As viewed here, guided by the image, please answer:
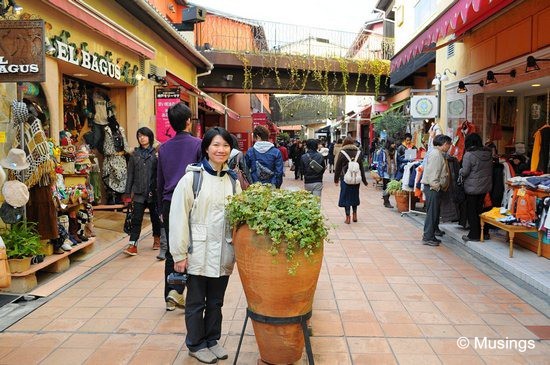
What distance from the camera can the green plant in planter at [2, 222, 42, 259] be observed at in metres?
5.07

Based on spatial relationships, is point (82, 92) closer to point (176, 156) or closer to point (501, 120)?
point (176, 156)

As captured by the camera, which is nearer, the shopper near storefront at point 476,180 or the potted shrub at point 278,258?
the potted shrub at point 278,258

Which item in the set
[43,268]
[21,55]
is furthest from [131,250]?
[21,55]

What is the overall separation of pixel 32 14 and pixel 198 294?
14.4ft

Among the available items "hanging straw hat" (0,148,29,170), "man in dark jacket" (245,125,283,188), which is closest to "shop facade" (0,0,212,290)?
"hanging straw hat" (0,148,29,170)

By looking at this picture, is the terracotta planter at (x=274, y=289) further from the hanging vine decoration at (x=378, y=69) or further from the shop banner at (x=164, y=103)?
the hanging vine decoration at (x=378, y=69)

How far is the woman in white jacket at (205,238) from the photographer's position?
3406 millimetres

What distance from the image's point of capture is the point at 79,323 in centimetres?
440

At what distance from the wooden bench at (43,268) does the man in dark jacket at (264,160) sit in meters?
2.51

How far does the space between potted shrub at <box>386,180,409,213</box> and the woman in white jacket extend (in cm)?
784

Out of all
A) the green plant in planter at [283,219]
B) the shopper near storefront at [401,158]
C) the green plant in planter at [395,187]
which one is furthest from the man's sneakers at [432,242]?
the green plant in planter at [283,219]

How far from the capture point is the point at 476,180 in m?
7.36

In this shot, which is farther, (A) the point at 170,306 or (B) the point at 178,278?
(A) the point at 170,306

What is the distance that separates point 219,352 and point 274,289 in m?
0.88
